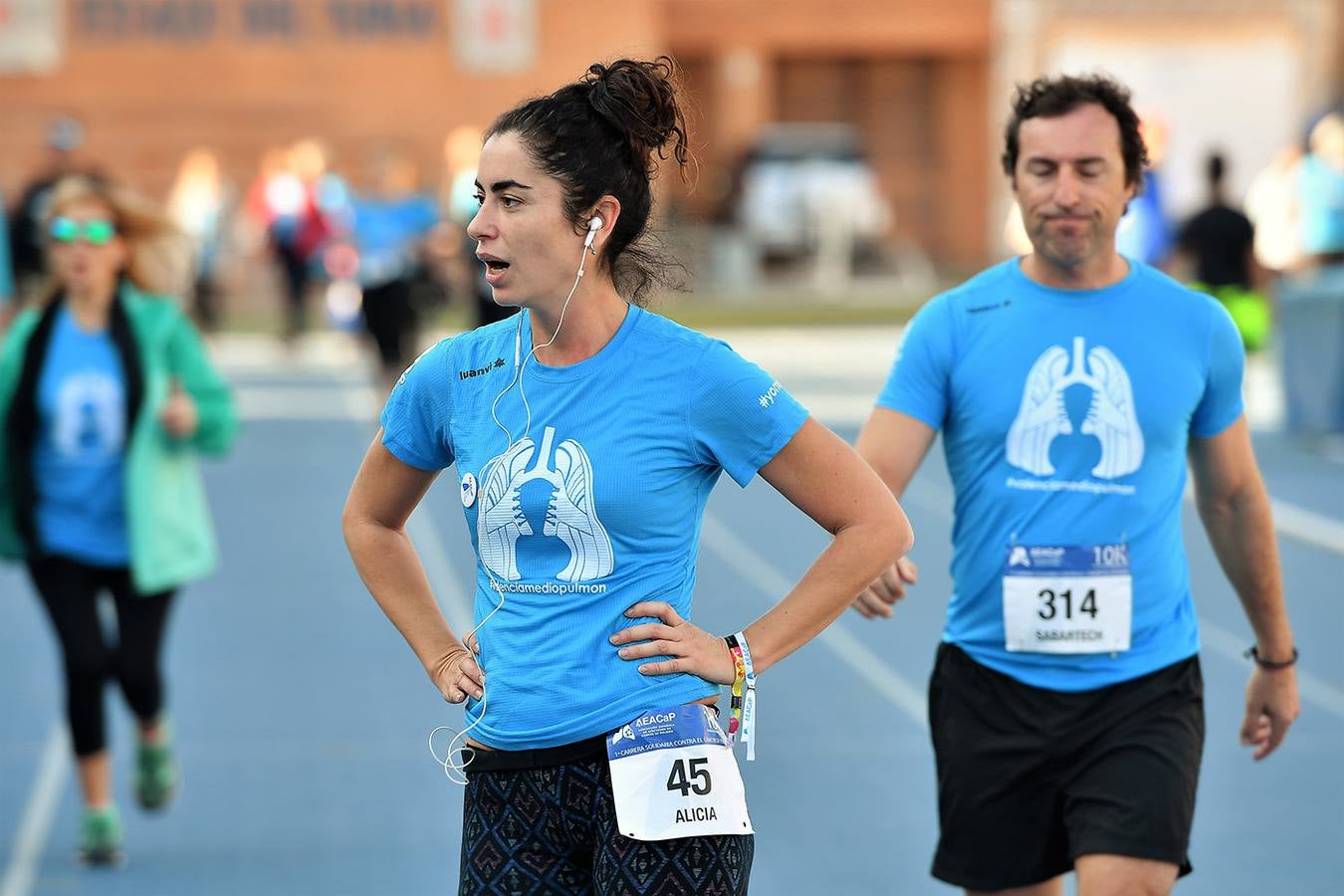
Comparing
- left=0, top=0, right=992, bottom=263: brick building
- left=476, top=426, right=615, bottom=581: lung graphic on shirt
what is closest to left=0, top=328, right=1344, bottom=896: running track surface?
left=476, top=426, right=615, bottom=581: lung graphic on shirt

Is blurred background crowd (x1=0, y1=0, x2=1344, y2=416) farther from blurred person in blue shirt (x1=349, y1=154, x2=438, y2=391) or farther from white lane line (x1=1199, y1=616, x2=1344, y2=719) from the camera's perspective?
white lane line (x1=1199, y1=616, x2=1344, y2=719)

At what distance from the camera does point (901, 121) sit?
1881 inches

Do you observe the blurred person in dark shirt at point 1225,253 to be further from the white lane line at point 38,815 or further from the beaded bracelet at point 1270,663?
the beaded bracelet at point 1270,663

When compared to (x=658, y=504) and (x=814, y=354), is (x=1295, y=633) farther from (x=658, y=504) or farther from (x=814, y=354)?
→ (x=814, y=354)

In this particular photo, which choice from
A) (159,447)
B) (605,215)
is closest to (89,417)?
(159,447)

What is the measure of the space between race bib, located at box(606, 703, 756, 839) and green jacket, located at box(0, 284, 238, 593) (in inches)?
150

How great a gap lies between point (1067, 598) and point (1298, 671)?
5171 millimetres

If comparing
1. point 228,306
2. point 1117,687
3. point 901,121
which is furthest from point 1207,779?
point 901,121

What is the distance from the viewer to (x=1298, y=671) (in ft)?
29.9

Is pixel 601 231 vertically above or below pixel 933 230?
above

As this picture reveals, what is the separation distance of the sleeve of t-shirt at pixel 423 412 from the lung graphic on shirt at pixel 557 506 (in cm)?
20

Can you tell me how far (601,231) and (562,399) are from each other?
0.91ft

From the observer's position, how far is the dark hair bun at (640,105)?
3.46 m

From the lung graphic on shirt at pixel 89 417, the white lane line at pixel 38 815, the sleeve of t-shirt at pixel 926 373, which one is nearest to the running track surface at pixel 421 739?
the white lane line at pixel 38 815
